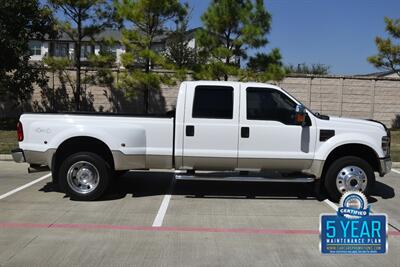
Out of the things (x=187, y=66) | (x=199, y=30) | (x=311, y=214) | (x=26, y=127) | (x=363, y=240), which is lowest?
(x=311, y=214)

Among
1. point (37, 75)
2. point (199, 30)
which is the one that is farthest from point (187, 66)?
point (37, 75)

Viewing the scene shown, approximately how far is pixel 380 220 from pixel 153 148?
4.75 m

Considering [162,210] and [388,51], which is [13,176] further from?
[388,51]

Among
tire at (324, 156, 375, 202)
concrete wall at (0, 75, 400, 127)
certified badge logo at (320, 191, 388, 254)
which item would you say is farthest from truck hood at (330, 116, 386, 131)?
concrete wall at (0, 75, 400, 127)

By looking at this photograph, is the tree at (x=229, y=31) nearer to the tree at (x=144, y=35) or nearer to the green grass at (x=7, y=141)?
the tree at (x=144, y=35)

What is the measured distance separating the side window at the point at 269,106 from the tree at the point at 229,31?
12024 mm

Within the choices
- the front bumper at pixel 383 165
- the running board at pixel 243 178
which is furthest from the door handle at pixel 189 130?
the front bumper at pixel 383 165

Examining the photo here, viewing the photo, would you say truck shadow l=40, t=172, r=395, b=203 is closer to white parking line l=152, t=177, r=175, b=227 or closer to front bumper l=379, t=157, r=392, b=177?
white parking line l=152, t=177, r=175, b=227

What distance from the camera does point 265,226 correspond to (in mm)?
6824

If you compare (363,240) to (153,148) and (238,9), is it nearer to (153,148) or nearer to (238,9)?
(153,148)

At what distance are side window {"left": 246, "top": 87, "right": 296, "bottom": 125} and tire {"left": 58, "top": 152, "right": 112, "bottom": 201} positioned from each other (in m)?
2.45

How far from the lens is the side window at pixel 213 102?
8141 mm

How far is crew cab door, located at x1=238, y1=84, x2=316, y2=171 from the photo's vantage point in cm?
811

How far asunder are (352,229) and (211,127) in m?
4.40
